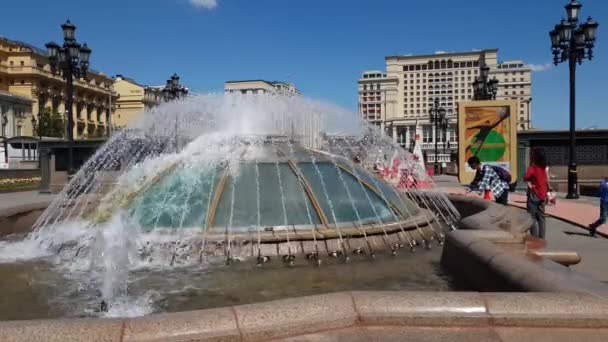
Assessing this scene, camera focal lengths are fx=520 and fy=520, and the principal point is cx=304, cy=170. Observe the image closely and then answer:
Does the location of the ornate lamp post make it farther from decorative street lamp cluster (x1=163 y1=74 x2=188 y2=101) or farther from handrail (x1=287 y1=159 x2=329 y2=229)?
handrail (x1=287 y1=159 x2=329 y2=229)

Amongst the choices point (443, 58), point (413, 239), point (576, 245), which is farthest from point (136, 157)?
point (443, 58)

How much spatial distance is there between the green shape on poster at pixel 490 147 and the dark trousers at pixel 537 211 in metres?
12.7

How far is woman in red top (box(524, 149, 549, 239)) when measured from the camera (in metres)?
7.04

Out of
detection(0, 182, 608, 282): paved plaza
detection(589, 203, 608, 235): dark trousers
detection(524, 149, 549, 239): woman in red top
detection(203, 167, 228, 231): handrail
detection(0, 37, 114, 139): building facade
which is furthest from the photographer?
detection(0, 37, 114, 139): building facade

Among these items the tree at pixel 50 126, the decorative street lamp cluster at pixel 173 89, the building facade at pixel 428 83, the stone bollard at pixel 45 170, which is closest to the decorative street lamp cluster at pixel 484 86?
the decorative street lamp cluster at pixel 173 89

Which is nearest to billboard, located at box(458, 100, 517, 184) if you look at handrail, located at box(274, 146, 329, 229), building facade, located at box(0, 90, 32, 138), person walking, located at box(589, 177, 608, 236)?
person walking, located at box(589, 177, 608, 236)

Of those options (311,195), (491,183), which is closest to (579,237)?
(491,183)

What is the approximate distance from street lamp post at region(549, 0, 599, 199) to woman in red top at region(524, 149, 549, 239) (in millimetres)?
10485

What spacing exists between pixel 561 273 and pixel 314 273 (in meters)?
2.30

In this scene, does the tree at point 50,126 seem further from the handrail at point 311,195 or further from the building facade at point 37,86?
the handrail at point 311,195

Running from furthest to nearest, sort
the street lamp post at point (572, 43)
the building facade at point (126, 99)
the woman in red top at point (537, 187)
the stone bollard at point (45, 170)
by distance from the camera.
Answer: the building facade at point (126, 99) < the stone bollard at point (45, 170) < the street lamp post at point (572, 43) < the woman in red top at point (537, 187)

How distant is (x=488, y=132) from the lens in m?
19.4

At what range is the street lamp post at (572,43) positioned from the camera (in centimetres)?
1617

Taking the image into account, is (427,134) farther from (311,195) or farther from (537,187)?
(311,195)
